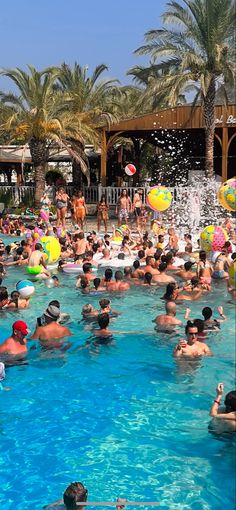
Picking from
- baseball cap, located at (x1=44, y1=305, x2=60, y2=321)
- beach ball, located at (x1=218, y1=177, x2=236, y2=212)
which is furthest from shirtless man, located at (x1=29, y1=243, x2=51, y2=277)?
baseball cap, located at (x1=44, y1=305, x2=60, y2=321)

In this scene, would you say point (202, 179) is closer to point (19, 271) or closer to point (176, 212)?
point (176, 212)

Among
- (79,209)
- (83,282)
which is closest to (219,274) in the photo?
(83,282)

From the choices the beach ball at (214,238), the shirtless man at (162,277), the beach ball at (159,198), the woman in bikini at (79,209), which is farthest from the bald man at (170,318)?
the woman in bikini at (79,209)

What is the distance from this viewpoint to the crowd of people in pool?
8.29 m

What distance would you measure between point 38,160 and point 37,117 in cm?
196

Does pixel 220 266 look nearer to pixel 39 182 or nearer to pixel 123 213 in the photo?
pixel 123 213

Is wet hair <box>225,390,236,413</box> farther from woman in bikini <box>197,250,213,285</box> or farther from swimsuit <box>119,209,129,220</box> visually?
swimsuit <box>119,209,129,220</box>

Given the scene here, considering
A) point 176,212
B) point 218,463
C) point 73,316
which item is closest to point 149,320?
point 73,316

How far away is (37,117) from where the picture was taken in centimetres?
2519

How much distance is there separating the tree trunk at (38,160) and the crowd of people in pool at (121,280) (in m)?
4.82

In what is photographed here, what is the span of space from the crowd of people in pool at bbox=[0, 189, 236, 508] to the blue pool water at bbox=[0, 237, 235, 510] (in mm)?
256

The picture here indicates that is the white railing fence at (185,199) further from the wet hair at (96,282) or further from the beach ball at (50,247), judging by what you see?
the wet hair at (96,282)

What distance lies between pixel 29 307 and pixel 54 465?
5909 millimetres

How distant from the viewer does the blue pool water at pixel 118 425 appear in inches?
217
